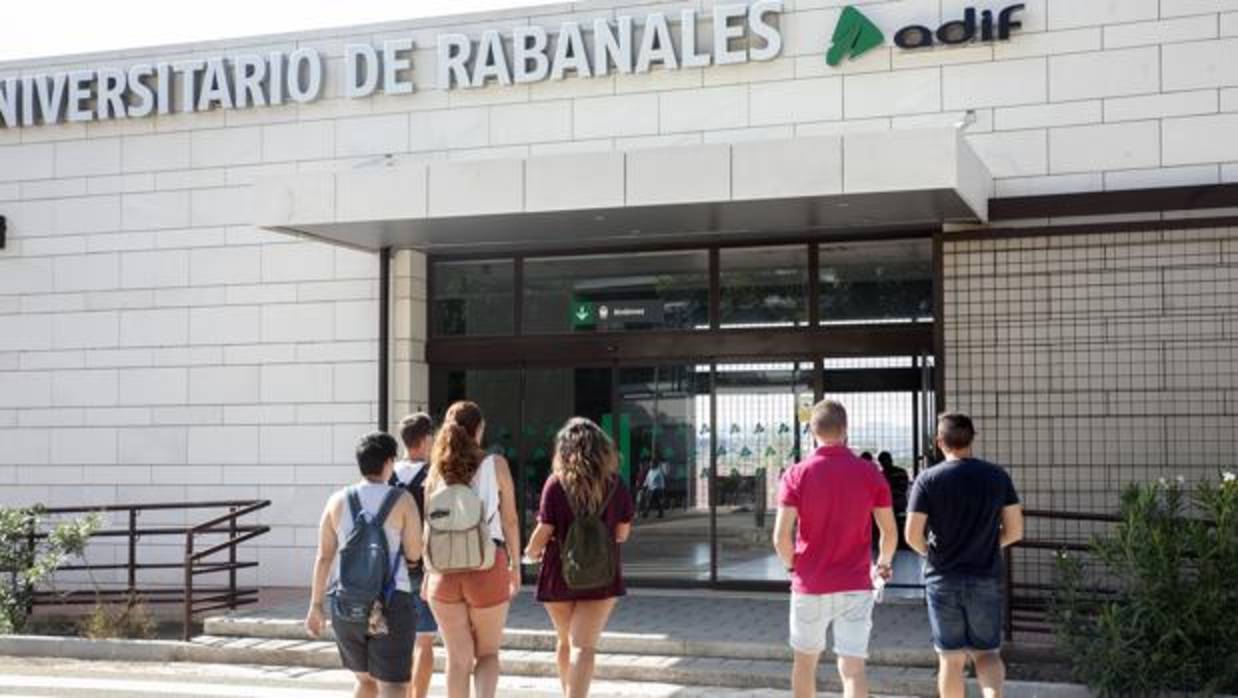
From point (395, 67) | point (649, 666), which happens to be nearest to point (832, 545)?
point (649, 666)

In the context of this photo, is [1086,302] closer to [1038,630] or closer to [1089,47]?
[1089,47]

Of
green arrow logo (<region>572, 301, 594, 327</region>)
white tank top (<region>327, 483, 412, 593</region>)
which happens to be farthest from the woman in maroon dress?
green arrow logo (<region>572, 301, 594, 327</region>)

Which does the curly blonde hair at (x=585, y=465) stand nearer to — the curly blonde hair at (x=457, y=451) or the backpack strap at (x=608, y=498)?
the backpack strap at (x=608, y=498)

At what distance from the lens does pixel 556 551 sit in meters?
7.57

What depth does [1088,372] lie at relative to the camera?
1182 cm

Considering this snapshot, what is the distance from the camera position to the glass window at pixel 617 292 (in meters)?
13.5

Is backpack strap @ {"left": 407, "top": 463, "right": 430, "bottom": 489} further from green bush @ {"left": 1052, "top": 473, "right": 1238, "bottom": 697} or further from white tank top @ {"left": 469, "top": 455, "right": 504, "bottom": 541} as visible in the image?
green bush @ {"left": 1052, "top": 473, "right": 1238, "bottom": 697}

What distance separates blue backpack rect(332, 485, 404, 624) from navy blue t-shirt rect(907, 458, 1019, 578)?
9.26ft

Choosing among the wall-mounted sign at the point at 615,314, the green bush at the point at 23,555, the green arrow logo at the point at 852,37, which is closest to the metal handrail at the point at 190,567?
the green bush at the point at 23,555

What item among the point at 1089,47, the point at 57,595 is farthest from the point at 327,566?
the point at 1089,47

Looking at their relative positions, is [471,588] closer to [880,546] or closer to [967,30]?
[880,546]

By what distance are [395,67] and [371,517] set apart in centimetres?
815

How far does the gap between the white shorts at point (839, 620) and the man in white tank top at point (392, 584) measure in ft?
6.61

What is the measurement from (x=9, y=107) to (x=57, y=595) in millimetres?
5962
